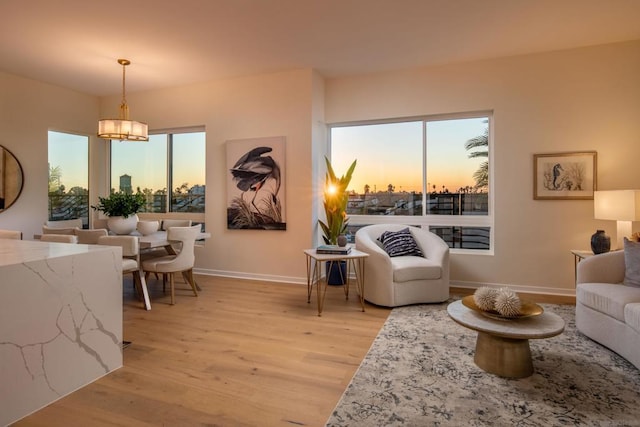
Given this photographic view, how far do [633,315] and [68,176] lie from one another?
7240mm

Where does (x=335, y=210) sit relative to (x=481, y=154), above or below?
below

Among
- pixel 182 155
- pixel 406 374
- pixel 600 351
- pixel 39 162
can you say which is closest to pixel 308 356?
pixel 406 374

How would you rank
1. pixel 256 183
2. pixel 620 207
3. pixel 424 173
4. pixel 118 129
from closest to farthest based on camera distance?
pixel 620 207
pixel 118 129
pixel 424 173
pixel 256 183

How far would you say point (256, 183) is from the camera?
5113 millimetres

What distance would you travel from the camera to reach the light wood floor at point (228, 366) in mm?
1953

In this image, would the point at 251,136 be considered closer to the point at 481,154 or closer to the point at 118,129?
the point at 118,129

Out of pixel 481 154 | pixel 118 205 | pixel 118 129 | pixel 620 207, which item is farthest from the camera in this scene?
Result: pixel 481 154

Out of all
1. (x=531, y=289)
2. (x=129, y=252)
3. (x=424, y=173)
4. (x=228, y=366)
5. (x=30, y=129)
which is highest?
(x=30, y=129)

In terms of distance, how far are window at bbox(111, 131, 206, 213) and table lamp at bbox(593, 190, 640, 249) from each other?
512 centimetres

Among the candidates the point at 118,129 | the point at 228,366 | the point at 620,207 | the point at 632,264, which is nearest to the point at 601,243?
the point at 620,207

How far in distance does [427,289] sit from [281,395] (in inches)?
87.5

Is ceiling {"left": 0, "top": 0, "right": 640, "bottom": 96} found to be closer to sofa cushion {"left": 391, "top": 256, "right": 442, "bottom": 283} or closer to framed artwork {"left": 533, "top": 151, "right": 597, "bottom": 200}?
framed artwork {"left": 533, "top": 151, "right": 597, "bottom": 200}

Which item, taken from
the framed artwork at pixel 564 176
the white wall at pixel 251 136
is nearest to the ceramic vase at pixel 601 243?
the framed artwork at pixel 564 176

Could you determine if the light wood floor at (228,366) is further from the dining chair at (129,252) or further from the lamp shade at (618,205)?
the lamp shade at (618,205)
